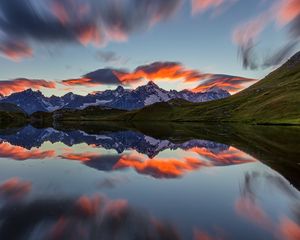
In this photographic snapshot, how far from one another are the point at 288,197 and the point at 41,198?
1851cm

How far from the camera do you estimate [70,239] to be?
53.2 feet

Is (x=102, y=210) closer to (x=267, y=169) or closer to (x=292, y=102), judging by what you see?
(x=267, y=169)

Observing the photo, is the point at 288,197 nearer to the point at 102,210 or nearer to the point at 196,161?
the point at 102,210

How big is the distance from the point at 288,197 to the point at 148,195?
1064 cm

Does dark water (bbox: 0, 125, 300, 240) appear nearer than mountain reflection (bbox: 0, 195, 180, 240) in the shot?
No

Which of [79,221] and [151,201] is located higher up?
[79,221]

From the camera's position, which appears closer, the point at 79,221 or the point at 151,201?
the point at 79,221

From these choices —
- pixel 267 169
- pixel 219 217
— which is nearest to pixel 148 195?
pixel 219 217

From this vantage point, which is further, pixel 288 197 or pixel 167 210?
pixel 288 197

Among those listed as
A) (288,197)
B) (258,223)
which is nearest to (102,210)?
(258,223)

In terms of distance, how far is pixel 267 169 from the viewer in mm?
39281

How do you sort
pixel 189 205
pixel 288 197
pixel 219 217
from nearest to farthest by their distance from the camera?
pixel 219 217 < pixel 189 205 < pixel 288 197

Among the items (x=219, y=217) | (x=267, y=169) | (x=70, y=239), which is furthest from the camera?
(x=267, y=169)

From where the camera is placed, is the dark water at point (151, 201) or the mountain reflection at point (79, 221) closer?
the mountain reflection at point (79, 221)
